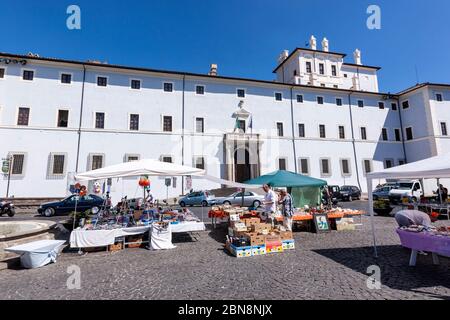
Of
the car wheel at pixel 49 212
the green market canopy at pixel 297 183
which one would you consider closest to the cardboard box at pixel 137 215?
the green market canopy at pixel 297 183

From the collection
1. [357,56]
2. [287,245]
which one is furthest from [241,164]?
[357,56]

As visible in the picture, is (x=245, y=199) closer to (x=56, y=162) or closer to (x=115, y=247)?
(x=115, y=247)

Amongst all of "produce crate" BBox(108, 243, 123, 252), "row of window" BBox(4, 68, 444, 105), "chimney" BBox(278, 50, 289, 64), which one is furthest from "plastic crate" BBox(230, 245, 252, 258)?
"chimney" BBox(278, 50, 289, 64)

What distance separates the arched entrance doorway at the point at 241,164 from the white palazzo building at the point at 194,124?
0.12 metres

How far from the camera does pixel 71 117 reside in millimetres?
22688

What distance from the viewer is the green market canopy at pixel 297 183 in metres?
10.3

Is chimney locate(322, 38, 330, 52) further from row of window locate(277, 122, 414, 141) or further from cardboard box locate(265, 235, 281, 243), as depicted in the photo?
cardboard box locate(265, 235, 281, 243)

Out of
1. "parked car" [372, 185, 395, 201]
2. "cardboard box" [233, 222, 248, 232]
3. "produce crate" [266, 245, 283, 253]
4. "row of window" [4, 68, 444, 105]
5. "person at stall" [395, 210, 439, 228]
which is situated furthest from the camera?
"row of window" [4, 68, 444, 105]

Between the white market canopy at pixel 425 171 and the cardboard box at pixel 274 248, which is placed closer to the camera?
the white market canopy at pixel 425 171

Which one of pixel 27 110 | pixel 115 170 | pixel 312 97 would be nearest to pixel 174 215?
pixel 115 170

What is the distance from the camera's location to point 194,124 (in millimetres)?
26062

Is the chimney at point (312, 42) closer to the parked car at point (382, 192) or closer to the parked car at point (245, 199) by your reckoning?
the parked car at point (382, 192)

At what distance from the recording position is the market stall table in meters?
4.78

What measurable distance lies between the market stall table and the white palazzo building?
2045cm
